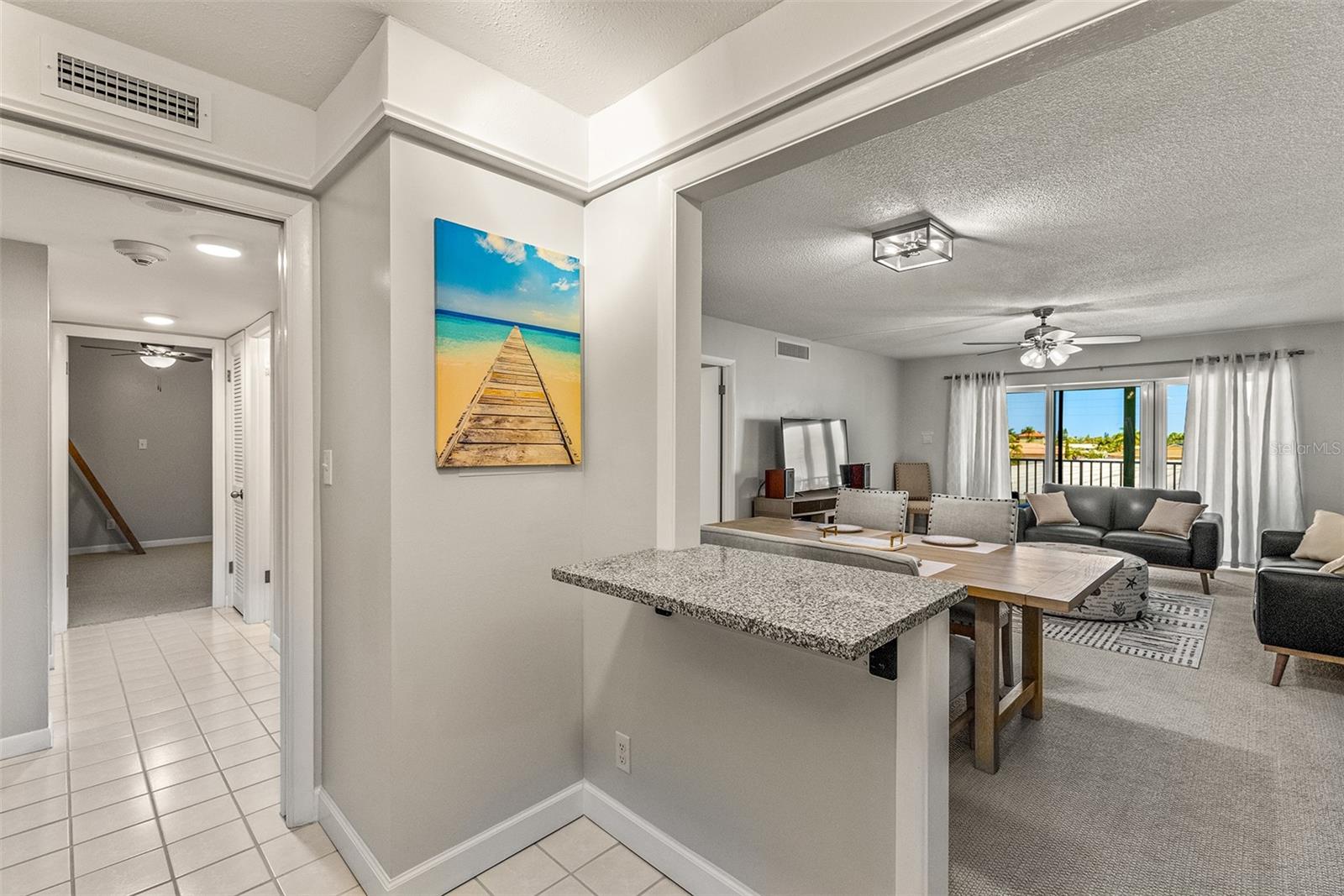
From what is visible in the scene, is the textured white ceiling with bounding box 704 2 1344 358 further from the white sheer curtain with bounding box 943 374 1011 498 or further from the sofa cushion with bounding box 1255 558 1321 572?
the white sheer curtain with bounding box 943 374 1011 498

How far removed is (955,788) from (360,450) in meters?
2.45

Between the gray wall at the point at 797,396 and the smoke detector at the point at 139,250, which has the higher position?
the smoke detector at the point at 139,250

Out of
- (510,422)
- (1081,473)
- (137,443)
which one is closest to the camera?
(510,422)

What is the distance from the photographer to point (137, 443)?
6.98m

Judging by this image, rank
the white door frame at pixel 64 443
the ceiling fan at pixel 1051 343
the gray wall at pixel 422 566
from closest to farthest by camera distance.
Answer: the gray wall at pixel 422 566 → the white door frame at pixel 64 443 → the ceiling fan at pixel 1051 343

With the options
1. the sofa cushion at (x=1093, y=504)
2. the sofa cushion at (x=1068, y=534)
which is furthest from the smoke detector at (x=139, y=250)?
the sofa cushion at (x=1093, y=504)

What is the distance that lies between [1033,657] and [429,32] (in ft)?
11.1

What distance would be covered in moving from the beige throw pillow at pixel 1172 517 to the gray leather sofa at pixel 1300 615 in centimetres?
240

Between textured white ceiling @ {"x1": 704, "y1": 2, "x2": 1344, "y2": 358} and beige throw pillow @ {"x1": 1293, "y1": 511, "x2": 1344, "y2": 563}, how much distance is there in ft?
5.49

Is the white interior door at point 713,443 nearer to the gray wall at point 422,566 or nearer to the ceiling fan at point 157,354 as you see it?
the gray wall at point 422,566

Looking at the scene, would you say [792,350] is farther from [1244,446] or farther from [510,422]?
[510,422]

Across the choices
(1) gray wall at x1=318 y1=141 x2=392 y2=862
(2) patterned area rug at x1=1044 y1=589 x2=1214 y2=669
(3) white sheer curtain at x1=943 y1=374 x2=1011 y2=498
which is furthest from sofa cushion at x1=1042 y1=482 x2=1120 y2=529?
(1) gray wall at x1=318 y1=141 x2=392 y2=862

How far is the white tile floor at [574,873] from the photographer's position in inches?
69.5

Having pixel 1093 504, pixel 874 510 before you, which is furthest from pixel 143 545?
pixel 1093 504
